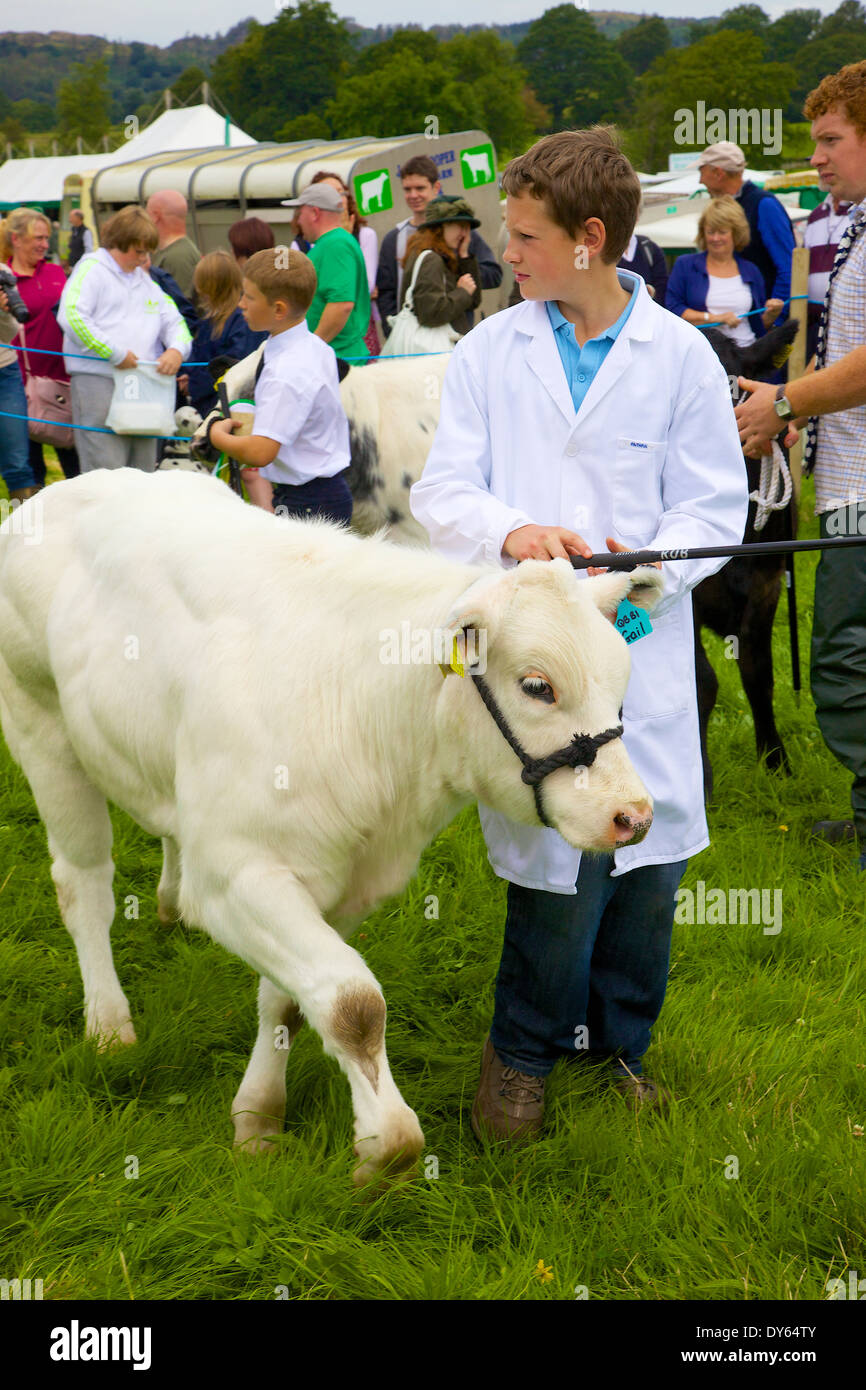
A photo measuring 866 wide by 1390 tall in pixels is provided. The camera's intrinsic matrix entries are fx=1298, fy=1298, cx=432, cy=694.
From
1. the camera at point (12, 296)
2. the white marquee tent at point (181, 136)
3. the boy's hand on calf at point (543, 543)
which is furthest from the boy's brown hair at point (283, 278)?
the white marquee tent at point (181, 136)

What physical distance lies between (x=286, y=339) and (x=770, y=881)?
2.99 meters

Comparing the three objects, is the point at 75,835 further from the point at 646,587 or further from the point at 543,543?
the point at 646,587

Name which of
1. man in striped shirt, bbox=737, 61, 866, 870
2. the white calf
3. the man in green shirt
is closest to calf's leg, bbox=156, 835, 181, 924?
the white calf

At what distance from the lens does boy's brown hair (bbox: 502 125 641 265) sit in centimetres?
283

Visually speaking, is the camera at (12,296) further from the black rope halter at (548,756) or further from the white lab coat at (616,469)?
the black rope halter at (548,756)

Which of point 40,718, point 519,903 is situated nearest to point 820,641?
point 519,903

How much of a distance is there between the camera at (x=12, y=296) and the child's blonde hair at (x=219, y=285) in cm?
193

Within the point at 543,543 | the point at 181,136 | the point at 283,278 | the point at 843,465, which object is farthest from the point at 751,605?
the point at 181,136

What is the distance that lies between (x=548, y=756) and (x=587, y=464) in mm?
797

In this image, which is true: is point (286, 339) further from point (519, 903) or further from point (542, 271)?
point (519, 903)

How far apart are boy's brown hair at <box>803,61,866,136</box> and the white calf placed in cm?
265

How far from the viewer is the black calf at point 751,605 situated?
5441mm

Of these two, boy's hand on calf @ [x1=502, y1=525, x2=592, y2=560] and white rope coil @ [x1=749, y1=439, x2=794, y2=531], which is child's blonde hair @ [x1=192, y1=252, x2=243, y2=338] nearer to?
white rope coil @ [x1=749, y1=439, x2=794, y2=531]

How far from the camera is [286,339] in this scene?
18.2 ft
